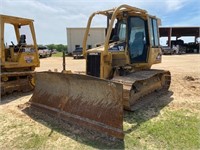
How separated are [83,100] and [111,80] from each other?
0.93m

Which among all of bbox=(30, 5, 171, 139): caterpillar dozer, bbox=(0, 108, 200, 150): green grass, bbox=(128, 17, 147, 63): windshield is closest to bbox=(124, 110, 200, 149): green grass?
bbox=(0, 108, 200, 150): green grass

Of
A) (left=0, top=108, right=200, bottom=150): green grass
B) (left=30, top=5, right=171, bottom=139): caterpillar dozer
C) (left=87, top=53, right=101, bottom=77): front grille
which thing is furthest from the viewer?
(left=87, top=53, right=101, bottom=77): front grille

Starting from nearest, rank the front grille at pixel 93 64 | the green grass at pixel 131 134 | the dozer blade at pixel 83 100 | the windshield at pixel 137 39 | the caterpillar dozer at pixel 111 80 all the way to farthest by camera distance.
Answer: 1. the green grass at pixel 131 134
2. the dozer blade at pixel 83 100
3. the caterpillar dozer at pixel 111 80
4. the front grille at pixel 93 64
5. the windshield at pixel 137 39

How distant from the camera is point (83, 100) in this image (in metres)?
4.92

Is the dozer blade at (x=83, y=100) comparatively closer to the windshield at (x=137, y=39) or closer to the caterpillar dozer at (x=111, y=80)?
the caterpillar dozer at (x=111, y=80)

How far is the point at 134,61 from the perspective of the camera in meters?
6.61

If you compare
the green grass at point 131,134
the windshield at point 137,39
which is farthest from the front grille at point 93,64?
the green grass at point 131,134

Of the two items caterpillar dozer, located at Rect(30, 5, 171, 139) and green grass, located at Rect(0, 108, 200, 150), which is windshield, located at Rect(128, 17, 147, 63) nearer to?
caterpillar dozer, located at Rect(30, 5, 171, 139)

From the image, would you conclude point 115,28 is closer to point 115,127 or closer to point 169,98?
point 169,98

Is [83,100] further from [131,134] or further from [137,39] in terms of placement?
[137,39]

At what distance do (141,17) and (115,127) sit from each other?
377cm

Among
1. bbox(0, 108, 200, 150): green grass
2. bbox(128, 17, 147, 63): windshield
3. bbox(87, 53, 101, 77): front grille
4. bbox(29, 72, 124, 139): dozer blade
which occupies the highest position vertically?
bbox(128, 17, 147, 63): windshield

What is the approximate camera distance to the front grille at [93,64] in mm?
6051

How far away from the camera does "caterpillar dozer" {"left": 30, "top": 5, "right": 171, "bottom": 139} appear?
4.41 m
